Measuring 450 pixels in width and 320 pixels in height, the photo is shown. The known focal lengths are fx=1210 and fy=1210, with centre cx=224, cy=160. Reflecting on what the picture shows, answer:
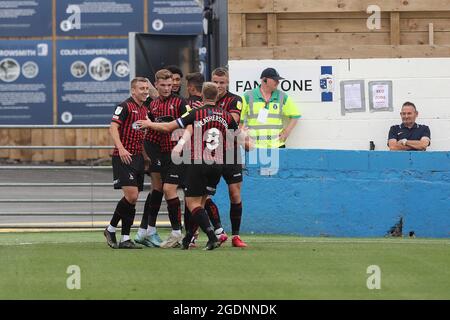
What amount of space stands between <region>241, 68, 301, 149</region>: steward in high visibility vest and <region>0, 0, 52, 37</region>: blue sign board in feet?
50.5

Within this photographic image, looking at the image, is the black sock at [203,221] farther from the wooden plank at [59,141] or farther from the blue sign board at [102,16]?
the blue sign board at [102,16]

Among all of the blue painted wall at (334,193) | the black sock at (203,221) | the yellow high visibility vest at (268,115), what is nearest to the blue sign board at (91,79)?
the yellow high visibility vest at (268,115)

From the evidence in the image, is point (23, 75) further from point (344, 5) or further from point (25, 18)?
point (344, 5)

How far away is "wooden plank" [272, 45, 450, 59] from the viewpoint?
56.0 feet

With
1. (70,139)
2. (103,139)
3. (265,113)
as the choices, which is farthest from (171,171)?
(70,139)

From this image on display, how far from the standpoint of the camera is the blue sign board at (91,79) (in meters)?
30.7

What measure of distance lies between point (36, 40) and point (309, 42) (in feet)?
50.0

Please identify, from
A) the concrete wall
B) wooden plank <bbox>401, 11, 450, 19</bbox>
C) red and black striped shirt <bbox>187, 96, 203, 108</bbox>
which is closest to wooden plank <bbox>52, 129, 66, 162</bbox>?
the concrete wall

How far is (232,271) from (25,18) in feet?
69.2

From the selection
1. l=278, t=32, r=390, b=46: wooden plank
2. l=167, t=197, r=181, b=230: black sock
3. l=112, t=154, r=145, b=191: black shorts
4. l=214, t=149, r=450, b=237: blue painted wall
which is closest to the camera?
l=112, t=154, r=145, b=191: black shorts

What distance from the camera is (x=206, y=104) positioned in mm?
12938

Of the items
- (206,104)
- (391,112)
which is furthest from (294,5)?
(206,104)

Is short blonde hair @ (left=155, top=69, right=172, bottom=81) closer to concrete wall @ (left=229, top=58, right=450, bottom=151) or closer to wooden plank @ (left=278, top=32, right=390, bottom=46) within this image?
concrete wall @ (left=229, top=58, right=450, bottom=151)

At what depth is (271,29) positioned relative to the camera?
1708 cm
